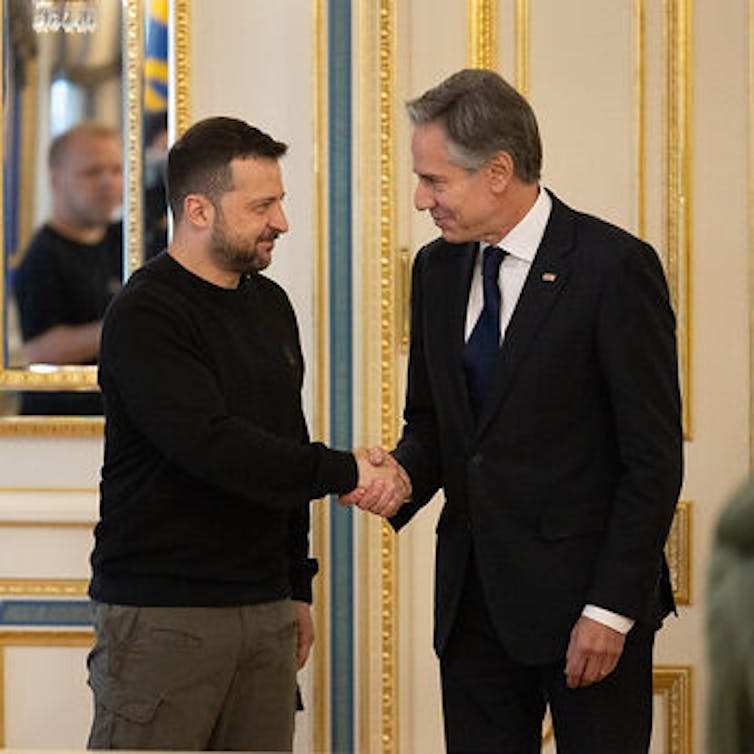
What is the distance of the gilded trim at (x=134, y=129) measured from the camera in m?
3.78

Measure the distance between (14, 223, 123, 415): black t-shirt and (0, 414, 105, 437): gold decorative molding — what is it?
0.60ft

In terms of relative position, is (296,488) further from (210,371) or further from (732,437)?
(732,437)

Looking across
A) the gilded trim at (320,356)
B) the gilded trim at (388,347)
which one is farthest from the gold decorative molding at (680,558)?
the gilded trim at (320,356)

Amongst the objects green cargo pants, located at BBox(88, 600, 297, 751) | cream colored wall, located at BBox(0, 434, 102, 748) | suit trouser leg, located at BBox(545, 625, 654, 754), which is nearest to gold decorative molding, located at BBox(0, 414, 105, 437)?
cream colored wall, located at BBox(0, 434, 102, 748)

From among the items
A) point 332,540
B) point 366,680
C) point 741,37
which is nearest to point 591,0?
point 741,37

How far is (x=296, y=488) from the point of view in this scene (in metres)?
2.69

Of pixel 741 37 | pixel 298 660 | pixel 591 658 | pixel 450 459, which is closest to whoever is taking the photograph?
pixel 591 658

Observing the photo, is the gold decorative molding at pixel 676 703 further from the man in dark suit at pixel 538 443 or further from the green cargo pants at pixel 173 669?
the green cargo pants at pixel 173 669

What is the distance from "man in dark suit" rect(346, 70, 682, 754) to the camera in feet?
8.22

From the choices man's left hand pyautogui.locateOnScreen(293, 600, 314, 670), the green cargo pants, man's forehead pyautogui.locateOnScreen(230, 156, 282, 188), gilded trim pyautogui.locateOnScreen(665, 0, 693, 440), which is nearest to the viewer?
the green cargo pants

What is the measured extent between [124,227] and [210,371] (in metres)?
1.18

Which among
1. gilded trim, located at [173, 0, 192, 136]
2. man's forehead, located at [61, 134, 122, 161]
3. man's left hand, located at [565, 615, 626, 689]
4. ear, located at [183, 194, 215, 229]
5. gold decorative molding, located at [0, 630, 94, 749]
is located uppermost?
gilded trim, located at [173, 0, 192, 136]

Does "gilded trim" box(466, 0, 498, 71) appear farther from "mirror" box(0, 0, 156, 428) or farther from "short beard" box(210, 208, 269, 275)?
"short beard" box(210, 208, 269, 275)

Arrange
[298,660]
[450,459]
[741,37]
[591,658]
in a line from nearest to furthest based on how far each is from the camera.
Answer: [591,658]
[450,459]
[298,660]
[741,37]
